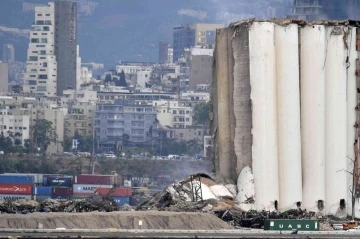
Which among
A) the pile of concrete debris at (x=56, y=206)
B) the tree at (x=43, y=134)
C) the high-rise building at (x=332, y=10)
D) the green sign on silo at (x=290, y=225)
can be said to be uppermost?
the high-rise building at (x=332, y=10)

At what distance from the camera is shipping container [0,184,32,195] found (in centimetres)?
12525

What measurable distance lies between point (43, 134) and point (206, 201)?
144636 mm

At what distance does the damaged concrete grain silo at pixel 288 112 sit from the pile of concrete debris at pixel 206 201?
36cm

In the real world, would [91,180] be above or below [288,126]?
below

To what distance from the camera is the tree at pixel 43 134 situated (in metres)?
186

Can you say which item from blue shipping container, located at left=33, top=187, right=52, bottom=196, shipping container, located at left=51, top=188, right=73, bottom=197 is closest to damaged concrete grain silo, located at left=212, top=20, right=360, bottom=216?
blue shipping container, located at left=33, top=187, right=52, bottom=196

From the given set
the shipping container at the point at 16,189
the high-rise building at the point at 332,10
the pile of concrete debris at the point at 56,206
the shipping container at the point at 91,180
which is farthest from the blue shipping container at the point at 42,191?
the pile of concrete debris at the point at 56,206

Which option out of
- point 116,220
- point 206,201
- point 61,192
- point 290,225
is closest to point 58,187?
point 61,192

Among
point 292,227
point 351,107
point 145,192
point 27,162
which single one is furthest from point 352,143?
point 27,162

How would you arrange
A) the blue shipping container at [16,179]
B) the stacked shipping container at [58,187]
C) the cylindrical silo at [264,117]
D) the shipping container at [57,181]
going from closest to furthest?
the cylindrical silo at [264,117], the stacked shipping container at [58,187], the blue shipping container at [16,179], the shipping container at [57,181]

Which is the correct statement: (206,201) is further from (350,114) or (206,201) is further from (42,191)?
(42,191)

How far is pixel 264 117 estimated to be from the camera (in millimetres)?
48781

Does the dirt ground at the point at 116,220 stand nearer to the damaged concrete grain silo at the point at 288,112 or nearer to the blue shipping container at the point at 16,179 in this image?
the damaged concrete grain silo at the point at 288,112

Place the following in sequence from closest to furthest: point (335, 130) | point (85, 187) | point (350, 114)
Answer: point (335, 130)
point (350, 114)
point (85, 187)
